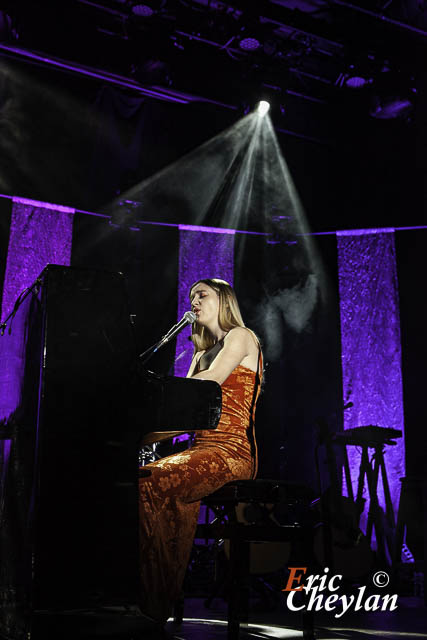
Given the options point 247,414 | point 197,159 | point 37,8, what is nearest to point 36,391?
point 247,414

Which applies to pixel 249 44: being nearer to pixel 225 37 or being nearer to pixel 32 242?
pixel 225 37

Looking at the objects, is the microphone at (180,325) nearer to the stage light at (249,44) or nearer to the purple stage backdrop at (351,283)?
the stage light at (249,44)

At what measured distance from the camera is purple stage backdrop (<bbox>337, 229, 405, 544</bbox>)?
23.6 feet

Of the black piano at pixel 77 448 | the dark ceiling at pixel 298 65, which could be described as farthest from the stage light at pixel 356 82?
the black piano at pixel 77 448

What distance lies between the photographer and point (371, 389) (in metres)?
7.30

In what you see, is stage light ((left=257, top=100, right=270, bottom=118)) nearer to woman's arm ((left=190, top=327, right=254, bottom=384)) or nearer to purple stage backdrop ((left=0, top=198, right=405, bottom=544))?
purple stage backdrop ((left=0, top=198, right=405, bottom=544))

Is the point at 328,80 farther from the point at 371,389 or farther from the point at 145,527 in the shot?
the point at 145,527

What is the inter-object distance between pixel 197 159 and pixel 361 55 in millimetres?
2072

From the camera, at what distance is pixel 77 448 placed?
1944 millimetres

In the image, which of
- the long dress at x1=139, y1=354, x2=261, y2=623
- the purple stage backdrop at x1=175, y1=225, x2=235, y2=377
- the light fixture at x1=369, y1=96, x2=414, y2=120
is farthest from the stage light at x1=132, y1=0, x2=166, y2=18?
the long dress at x1=139, y1=354, x2=261, y2=623

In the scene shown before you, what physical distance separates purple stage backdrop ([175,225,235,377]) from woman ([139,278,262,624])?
4378 millimetres

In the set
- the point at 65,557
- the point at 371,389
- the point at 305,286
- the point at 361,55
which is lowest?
the point at 65,557

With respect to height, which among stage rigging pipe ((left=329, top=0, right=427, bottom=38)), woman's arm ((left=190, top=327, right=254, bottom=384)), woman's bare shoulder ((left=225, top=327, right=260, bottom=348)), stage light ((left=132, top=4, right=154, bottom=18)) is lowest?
woman's arm ((left=190, top=327, right=254, bottom=384))

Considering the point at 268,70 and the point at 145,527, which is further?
the point at 268,70
